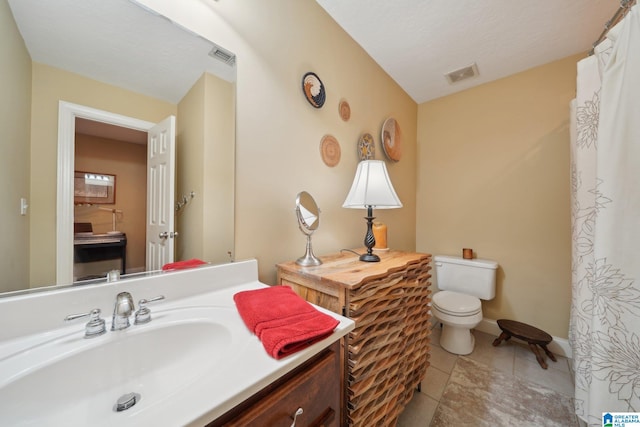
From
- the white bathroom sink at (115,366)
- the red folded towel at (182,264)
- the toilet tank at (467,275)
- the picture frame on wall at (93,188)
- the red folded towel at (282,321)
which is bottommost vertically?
the toilet tank at (467,275)

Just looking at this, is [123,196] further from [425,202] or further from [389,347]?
[425,202]

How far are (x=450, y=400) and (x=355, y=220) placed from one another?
1.23m

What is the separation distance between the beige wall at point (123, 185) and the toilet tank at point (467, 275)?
7.48ft

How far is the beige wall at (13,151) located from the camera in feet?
1.85

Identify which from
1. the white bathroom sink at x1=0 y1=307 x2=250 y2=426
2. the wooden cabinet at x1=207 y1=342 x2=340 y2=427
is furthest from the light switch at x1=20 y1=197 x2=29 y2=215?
the wooden cabinet at x1=207 y1=342 x2=340 y2=427

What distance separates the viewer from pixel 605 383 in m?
0.85

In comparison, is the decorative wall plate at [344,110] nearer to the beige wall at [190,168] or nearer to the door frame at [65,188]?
the beige wall at [190,168]

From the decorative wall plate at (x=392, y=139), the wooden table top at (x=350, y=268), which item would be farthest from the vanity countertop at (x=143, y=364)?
the decorative wall plate at (x=392, y=139)

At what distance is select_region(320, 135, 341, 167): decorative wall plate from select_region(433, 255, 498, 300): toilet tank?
58.9 inches

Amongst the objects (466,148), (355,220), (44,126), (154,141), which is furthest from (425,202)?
(44,126)

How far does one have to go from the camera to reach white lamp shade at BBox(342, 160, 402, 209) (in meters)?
1.18

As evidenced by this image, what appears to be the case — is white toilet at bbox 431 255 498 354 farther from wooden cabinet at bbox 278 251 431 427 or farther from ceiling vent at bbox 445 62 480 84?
ceiling vent at bbox 445 62 480 84

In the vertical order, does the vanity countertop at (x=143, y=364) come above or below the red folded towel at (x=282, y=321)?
below

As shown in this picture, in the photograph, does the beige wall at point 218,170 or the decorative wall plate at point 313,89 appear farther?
the decorative wall plate at point 313,89
